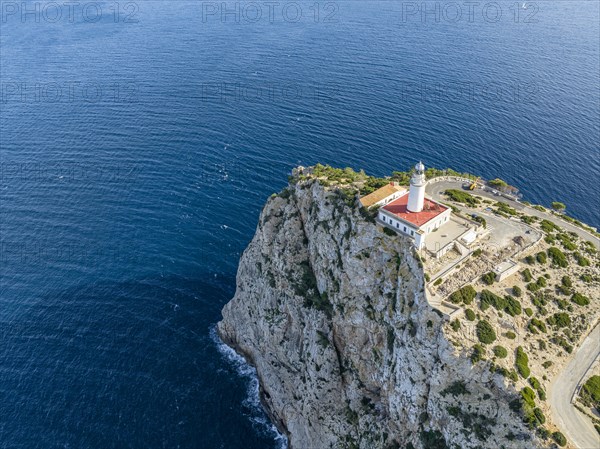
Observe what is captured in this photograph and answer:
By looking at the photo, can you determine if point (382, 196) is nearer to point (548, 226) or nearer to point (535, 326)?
point (548, 226)

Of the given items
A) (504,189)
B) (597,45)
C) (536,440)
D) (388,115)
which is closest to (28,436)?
(536,440)

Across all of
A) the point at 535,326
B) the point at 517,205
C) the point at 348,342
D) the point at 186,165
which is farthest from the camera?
the point at 186,165

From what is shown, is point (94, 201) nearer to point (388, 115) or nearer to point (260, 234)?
point (260, 234)

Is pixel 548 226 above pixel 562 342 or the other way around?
above

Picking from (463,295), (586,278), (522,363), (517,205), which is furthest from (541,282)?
(517,205)

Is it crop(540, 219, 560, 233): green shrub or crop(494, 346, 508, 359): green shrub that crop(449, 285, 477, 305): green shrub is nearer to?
crop(494, 346, 508, 359): green shrub

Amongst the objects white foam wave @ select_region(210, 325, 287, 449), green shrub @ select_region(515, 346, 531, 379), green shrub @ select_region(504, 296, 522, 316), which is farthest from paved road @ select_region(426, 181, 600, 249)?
white foam wave @ select_region(210, 325, 287, 449)
